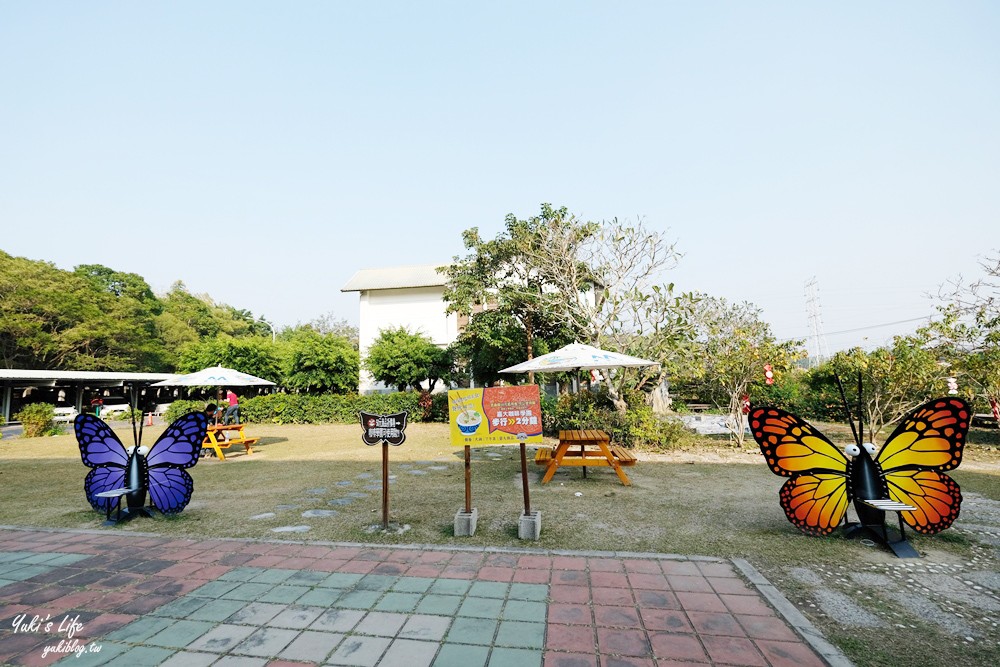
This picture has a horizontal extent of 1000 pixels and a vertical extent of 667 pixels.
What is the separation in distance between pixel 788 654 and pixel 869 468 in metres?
2.56

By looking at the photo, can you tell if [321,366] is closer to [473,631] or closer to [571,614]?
[473,631]

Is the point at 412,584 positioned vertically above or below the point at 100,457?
below

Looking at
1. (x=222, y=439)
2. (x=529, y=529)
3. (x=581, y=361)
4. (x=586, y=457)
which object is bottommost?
(x=529, y=529)

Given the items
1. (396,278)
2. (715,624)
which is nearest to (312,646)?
(715,624)

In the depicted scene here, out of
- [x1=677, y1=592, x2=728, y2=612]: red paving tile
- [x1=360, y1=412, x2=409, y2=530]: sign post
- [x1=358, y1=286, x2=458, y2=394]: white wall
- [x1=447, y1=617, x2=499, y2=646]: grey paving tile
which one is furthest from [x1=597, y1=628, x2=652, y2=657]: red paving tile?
[x1=358, y1=286, x2=458, y2=394]: white wall

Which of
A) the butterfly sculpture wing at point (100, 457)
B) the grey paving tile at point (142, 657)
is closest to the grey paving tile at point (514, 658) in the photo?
the grey paving tile at point (142, 657)

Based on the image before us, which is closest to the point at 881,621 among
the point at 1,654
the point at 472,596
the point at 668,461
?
the point at 472,596

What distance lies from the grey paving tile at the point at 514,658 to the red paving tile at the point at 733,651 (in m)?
0.93

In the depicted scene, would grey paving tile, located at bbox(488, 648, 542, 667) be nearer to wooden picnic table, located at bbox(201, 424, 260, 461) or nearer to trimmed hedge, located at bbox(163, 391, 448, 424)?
wooden picnic table, located at bbox(201, 424, 260, 461)

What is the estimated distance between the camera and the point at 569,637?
2666 millimetres

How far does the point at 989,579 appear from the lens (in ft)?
11.3

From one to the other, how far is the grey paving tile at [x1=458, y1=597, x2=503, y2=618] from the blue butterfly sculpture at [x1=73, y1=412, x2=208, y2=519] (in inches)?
147

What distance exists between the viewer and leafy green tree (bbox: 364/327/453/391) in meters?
19.2

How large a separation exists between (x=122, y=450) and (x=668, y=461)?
326 inches
